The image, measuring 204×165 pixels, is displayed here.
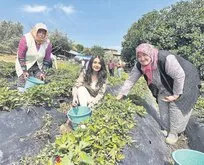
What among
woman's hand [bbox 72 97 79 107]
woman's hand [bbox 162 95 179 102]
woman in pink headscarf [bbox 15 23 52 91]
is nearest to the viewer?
woman's hand [bbox 162 95 179 102]

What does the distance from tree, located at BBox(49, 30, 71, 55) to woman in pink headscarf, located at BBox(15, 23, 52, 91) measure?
27.3m

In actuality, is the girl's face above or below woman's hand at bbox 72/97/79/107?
above

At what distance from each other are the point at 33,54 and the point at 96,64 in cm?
112

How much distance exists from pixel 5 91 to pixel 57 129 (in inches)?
36.7

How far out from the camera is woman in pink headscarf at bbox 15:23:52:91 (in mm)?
4823

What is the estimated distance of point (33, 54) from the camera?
5.06 metres

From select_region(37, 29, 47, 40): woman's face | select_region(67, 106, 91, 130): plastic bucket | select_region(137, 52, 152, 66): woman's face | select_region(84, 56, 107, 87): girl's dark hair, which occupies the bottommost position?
select_region(67, 106, 91, 130): plastic bucket

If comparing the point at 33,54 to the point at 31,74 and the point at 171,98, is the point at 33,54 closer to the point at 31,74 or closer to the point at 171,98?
the point at 31,74

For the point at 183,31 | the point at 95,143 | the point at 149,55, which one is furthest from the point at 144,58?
the point at 183,31

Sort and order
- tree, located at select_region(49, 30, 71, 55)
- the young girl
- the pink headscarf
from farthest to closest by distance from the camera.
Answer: tree, located at select_region(49, 30, 71, 55) → the young girl → the pink headscarf

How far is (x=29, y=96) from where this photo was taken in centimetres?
437

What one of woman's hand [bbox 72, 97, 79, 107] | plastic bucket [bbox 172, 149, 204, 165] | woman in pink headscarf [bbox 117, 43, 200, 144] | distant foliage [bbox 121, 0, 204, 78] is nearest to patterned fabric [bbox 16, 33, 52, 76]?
woman's hand [bbox 72, 97, 79, 107]

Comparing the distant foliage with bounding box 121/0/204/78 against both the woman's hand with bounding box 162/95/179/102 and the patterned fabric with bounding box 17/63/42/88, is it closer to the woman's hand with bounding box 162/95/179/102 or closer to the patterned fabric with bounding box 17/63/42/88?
the patterned fabric with bounding box 17/63/42/88

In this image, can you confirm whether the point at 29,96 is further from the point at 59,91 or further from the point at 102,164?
the point at 102,164
